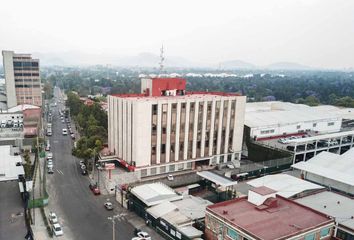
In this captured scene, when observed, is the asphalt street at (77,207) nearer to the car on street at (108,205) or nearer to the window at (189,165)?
the car on street at (108,205)

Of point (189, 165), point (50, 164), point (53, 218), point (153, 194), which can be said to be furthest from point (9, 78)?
point (153, 194)

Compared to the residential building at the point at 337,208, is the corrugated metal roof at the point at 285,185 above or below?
above

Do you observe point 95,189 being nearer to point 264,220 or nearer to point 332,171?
point 264,220

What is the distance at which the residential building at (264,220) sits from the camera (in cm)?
2902

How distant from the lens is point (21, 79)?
103000 millimetres

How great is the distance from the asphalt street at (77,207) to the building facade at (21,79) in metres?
51.6

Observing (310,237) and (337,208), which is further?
(337,208)

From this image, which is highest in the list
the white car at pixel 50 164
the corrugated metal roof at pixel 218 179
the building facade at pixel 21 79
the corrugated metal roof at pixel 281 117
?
the building facade at pixel 21 79

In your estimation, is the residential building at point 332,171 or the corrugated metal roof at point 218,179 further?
the residential building at point 332,171

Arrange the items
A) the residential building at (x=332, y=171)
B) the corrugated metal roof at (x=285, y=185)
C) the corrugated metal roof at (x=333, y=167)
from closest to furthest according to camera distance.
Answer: the corrugated metal roof at (x=285, y=185) → the residential building at (x=332, y=171) → the corrugated metal roof at (x=333, y=167)

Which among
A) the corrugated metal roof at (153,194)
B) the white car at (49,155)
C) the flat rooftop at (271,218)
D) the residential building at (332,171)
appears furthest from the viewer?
the white car at (49,155)

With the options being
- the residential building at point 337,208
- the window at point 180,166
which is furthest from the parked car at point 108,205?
the residential building at point 337,208

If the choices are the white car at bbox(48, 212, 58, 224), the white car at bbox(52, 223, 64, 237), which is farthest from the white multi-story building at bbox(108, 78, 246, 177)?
the white car at bbox(52, 223, 64, 237)

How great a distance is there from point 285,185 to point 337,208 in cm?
741
